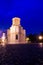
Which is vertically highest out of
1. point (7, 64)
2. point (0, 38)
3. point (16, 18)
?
point (16, 18)

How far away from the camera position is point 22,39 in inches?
2474

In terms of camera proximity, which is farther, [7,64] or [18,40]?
[18,40]

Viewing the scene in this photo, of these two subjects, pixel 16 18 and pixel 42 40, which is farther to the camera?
pixel 16 18

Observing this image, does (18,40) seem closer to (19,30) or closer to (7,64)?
(19,30)

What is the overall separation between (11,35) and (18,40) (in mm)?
2833

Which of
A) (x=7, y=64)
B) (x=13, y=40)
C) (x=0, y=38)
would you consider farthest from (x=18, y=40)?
(x=7, y=64)

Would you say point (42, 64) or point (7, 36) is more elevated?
point (7, 36)

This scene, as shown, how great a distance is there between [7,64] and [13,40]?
180ft

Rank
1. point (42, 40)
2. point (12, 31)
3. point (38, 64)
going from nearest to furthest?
point (38, 64) < point (42, 40) < point (12, 31)

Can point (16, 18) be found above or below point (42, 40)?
above

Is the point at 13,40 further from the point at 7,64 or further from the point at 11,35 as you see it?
the point at 7,64

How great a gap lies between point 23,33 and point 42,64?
5702 cm

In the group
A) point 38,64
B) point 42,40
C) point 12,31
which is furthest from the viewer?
point 12,31

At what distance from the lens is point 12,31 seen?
61719 mm
